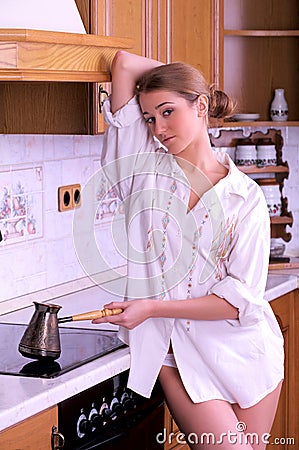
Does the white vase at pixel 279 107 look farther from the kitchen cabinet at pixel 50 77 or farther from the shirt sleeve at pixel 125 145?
the shirt sleeve at pixel 125 145

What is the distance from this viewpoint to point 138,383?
91.6 inches

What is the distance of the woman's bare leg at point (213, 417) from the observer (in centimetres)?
220

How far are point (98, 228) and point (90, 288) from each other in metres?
0.24

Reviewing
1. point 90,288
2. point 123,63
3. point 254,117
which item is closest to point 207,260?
point 123,63

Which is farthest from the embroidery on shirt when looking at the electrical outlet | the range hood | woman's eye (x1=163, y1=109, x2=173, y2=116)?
the electrical outlet

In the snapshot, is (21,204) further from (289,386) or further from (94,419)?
(289,386)

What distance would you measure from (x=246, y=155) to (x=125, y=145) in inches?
65.0

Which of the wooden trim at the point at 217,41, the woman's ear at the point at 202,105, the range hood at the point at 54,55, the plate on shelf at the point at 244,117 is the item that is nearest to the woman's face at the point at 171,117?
the woman's ear at the point at 202,105

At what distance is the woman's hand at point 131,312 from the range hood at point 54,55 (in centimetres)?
56

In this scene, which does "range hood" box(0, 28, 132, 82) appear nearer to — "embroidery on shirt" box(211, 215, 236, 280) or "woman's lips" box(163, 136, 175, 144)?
"woman's lips" box(163, 136, 175, 144)

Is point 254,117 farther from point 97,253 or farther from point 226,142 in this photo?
point 97,253

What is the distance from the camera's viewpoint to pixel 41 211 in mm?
3006

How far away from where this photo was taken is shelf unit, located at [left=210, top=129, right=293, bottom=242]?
395 centimetres

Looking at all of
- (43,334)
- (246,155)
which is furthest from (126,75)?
(246,155)
